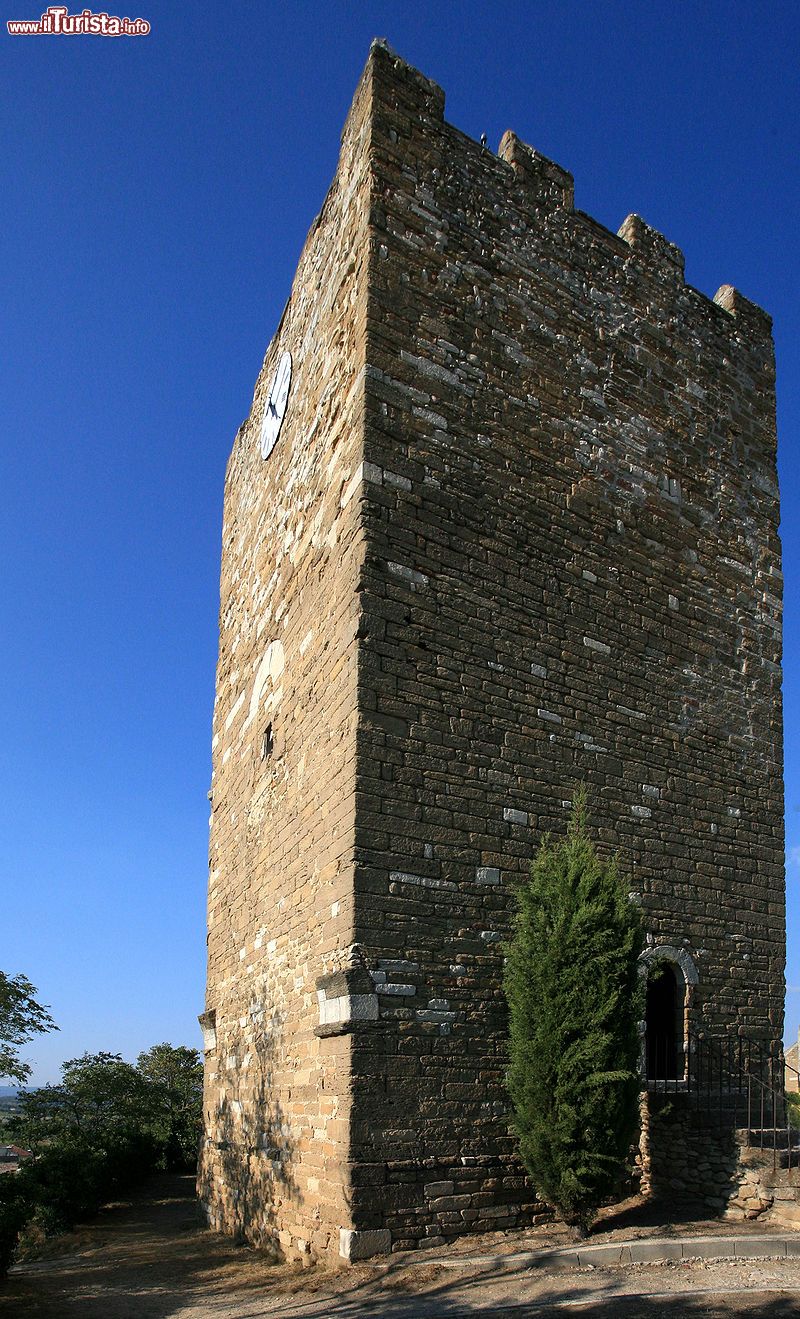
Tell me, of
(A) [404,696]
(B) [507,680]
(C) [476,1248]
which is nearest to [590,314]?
(B) [507,680]

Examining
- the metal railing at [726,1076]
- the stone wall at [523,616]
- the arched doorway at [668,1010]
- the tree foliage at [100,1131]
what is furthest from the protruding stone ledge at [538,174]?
the tree foliage at [100,1131]

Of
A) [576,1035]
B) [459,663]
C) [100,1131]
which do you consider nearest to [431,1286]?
[576,1035]

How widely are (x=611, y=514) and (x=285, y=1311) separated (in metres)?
7.06

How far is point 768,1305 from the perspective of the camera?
5652 millimetres

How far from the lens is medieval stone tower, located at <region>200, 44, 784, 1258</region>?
24.1ft

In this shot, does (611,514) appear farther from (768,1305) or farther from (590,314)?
(768,1305)

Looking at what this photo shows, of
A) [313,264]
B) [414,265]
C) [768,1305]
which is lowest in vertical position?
[768,1305]

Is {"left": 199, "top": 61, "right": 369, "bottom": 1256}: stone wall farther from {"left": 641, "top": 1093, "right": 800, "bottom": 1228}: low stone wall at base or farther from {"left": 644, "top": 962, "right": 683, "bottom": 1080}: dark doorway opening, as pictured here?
{"left": 644, "top": 962, "right": 683, "bottom": 1080}: dark doorway opening

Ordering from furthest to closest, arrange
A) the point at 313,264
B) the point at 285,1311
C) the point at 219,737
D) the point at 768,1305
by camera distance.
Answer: the point at 219,737 < the point at 313,264 < the point at 285,1311 < the point at 768,1305

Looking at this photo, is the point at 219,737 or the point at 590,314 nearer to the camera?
the point at 590,314

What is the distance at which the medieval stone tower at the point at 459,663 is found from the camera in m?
7.36

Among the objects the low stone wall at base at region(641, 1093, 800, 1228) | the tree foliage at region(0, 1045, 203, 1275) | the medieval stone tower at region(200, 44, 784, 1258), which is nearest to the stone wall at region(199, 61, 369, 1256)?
the medieval stone tower at region(200, 44, 784, 1258)

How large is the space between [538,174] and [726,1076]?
8.78m

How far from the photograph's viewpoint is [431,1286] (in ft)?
20.7
